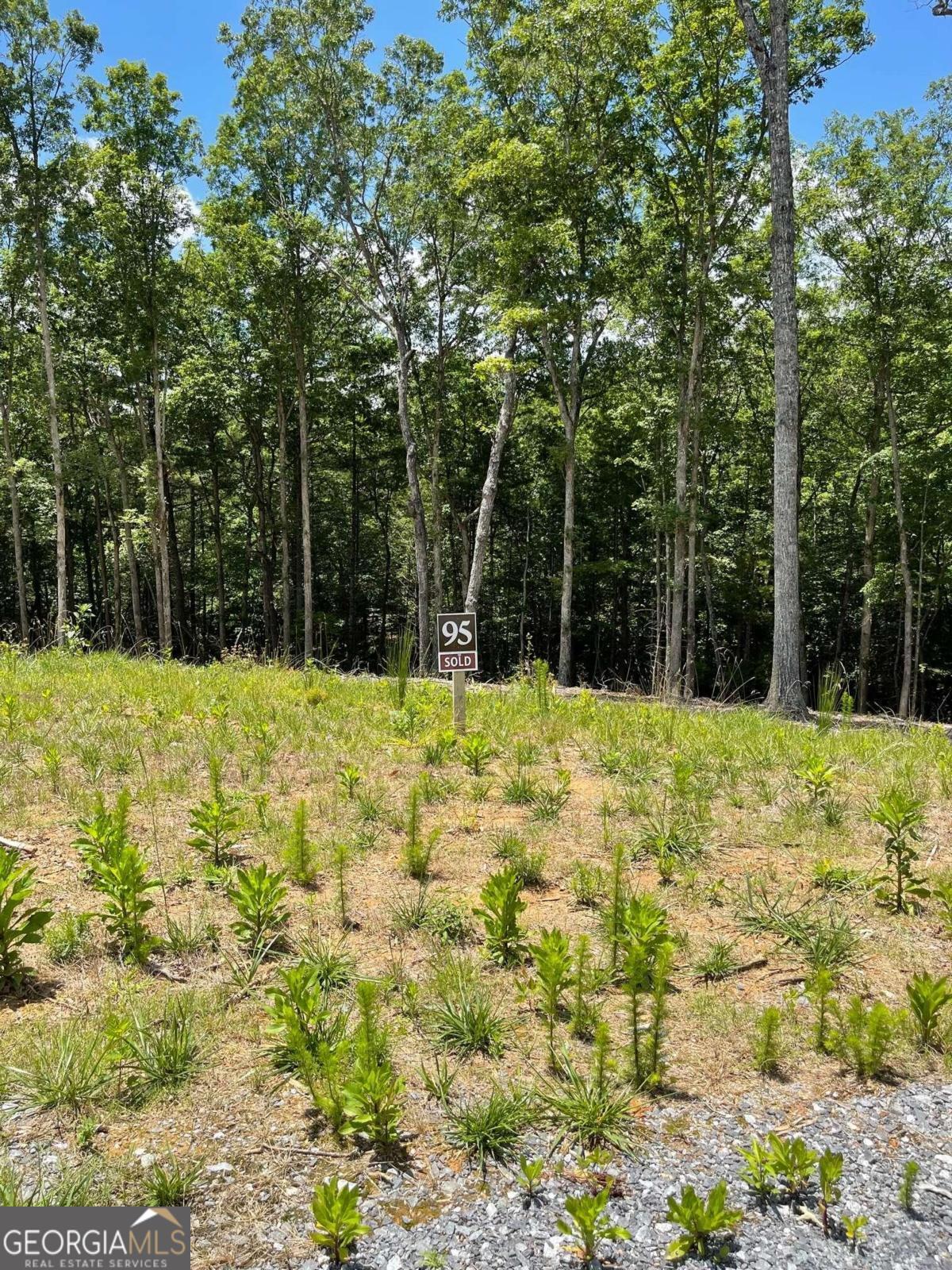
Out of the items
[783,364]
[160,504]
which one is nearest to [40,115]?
[160,504]

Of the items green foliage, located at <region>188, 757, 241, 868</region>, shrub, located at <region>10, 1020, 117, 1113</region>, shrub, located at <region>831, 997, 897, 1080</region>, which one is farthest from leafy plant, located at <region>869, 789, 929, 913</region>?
shrub, located at <region>10, 1020, 117, 1113</region>

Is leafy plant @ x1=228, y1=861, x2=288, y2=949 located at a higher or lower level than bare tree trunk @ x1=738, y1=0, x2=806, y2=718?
lower

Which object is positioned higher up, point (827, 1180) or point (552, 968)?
point (552, 968)

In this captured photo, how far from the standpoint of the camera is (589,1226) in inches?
72.6

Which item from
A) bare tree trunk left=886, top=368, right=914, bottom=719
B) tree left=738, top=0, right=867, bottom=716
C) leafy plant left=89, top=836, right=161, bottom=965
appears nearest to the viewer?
leafy plant left=89, top=836, right=161, bottom=965

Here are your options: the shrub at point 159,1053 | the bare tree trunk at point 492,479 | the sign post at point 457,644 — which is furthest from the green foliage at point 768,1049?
the bare tree trunk at point 492,479

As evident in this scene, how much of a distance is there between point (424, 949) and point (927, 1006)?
1.95 meters

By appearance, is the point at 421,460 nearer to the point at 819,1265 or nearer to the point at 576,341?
the point at 576,341

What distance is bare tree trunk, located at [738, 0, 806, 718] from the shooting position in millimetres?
8477

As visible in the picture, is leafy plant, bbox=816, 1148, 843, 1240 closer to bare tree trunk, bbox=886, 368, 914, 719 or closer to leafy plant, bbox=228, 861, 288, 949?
leafy plant, bbox=228, 861, 288, 949

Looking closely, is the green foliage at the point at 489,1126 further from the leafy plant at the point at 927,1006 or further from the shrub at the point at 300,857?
the shrub at the point at 300,857

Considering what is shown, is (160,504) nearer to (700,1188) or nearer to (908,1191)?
(700,1188)

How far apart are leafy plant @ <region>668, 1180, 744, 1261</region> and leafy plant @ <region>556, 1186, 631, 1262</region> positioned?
13 cm

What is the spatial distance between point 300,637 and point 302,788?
24.8m
